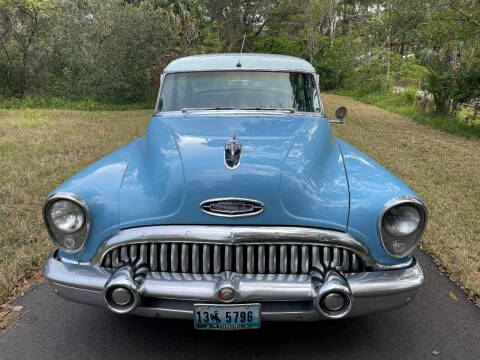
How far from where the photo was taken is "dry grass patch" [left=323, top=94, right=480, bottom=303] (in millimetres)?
3611

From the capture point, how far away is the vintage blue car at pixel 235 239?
1.99m

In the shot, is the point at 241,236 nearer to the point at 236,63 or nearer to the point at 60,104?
the point at 236,63

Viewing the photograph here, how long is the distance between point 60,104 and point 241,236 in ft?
47.4

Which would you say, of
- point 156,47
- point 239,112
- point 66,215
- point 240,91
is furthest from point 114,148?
point 156,47

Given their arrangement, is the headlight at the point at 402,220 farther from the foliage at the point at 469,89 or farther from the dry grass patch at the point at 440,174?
the foliage at the point at 469,89

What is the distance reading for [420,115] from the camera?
12.4 m

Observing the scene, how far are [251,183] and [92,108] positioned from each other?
44.9ft

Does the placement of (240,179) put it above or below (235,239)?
above

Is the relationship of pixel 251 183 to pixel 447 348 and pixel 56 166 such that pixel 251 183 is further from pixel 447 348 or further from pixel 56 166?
pixel 56 166

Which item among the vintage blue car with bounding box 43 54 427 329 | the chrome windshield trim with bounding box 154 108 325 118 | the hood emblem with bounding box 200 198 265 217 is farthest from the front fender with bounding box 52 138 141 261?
the chrome windshield trim with bounding box 154 108 325 118

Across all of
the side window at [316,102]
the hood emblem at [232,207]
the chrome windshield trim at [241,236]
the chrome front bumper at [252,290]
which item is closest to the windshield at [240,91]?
the side window at [316,102]

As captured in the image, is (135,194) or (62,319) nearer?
(135,194)

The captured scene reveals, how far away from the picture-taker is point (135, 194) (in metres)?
2.24

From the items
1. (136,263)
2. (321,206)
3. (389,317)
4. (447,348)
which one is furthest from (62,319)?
(447,348)
